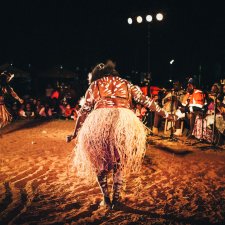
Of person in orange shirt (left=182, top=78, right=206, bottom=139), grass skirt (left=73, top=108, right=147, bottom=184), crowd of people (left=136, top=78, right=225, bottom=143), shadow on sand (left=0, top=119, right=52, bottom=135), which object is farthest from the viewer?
shadow on sand (left=0, top=119, right=52, bottom=135)

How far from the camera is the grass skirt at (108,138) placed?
3.90 meters

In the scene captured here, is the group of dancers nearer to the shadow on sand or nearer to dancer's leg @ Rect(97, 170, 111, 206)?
dancer's leg @ Rect(97, 170, 111, 206)

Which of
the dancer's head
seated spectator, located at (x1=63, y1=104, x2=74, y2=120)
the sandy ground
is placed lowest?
the sandy ground

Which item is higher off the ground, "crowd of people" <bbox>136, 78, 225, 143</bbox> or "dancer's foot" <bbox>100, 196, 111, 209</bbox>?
"crowd of people" <bbox>136, 78, 225, 143</bbox>

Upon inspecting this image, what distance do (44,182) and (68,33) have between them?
87.0ft

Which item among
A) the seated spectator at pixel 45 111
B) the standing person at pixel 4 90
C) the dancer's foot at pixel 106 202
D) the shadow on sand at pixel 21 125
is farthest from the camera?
the seated spectator at pixel 45 111

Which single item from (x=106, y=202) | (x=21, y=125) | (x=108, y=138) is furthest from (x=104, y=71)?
(x=21, y=125)

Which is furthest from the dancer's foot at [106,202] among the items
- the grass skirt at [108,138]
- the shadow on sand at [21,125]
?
the shadow on sand at [21,125]

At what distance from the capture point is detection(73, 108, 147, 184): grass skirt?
12.8 ft

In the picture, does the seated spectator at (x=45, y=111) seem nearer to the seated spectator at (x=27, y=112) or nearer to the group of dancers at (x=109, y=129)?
the seated spectator at (x=27, y=112)

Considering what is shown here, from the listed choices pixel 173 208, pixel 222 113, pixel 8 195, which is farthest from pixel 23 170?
pixel 222 113

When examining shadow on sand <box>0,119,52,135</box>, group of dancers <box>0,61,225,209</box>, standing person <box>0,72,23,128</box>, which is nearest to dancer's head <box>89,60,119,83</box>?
group of dancers <box>0,61,225,209</box>

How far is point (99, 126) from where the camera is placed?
12.8 ft

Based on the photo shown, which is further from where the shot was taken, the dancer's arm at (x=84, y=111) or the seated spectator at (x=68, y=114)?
the seated spectator at (x=68, y=114)
